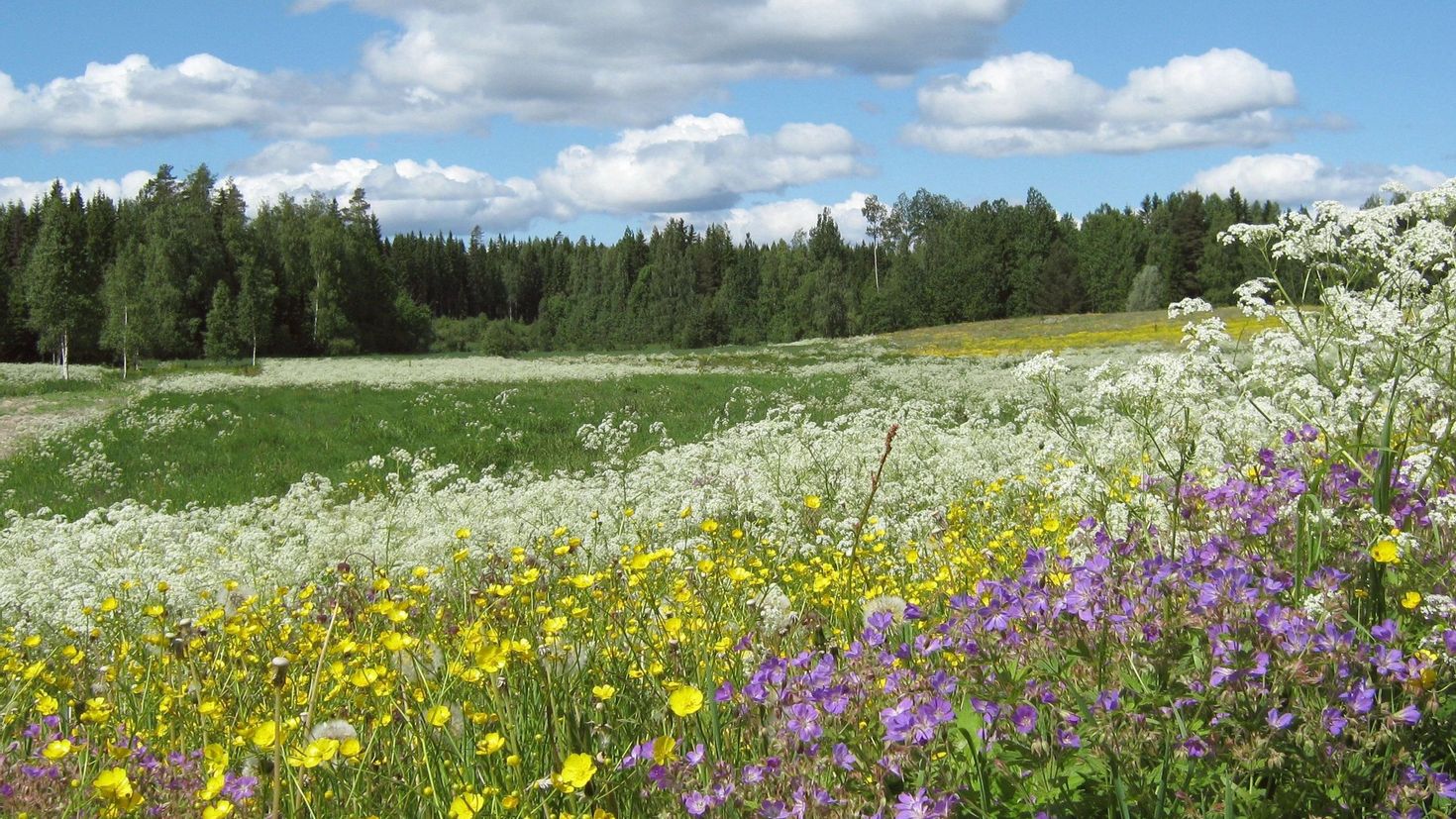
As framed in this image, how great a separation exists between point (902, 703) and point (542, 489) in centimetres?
638

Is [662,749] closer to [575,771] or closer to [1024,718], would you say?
[575,771]

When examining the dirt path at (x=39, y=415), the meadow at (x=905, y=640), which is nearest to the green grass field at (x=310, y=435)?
the dirt path at (x=39, y=415)

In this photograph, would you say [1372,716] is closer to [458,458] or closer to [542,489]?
[542,489]

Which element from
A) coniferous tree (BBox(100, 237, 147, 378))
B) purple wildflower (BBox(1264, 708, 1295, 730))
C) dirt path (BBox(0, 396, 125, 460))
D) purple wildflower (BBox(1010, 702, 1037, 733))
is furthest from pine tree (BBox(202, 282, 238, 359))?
purple wildflower (BBox(1264, 708, 1295, 730))

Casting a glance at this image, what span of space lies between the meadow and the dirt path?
14262mm

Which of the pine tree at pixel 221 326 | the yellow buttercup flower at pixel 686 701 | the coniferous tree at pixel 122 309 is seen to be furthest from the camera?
the pine tree at pixel 221 326

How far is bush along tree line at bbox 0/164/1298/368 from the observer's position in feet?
196

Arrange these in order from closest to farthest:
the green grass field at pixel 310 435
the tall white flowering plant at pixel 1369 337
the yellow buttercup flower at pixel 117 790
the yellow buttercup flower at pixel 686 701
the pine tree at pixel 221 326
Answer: the yellow buttercup flower at pixel 686 701 → the yellow buttercup flower at pixel 117 790 → the tall white flowering plant at pixel 1369 337 → the green grass field at pixel 310 435 → the pine tree at pixel 221 326

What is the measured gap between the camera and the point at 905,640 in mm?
2980

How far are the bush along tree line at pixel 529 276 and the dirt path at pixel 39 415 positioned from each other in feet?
77.1

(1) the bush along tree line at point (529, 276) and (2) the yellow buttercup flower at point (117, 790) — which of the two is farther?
(1) the bush along tree line at point (529, 276)

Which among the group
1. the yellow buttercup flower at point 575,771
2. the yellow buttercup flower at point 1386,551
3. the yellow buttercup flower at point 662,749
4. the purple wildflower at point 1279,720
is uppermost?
the yellow buttercup flower at point 1386,551

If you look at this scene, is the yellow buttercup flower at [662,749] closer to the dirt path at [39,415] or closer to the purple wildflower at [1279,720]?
the purple wildflower at [1279,720]

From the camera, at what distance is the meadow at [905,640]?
2258 millimetres
